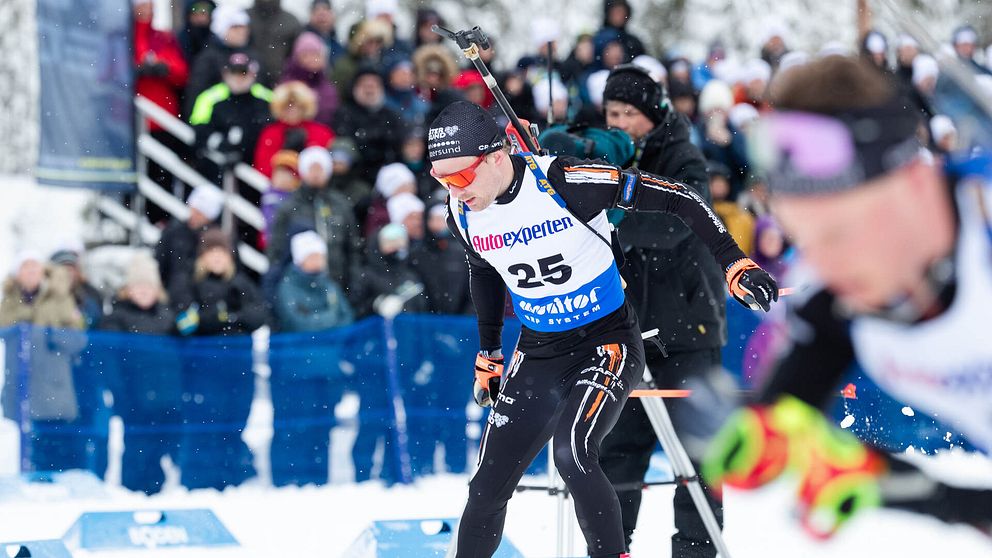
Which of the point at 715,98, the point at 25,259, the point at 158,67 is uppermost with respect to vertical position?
the point at 158,67

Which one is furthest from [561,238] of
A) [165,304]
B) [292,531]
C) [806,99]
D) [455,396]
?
[165,304]

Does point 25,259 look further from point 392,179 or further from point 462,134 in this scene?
point 462,134

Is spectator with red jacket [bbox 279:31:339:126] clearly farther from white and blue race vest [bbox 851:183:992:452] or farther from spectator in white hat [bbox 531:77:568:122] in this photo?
white and blue race vest [bbox 851:183:992:452]

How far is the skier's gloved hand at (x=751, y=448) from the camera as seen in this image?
2.55m

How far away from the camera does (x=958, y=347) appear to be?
260 cm

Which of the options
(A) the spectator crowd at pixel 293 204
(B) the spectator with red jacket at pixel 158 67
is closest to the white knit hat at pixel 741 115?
(A) the spectator crowd at pixel 293 204

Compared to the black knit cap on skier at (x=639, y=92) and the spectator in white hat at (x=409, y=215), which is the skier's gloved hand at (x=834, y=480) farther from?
the spectator in white hat at (x=409, y=215)

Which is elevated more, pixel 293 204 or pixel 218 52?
pixel 218 52

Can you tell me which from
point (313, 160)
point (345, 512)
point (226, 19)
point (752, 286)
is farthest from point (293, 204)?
point (752, 286)

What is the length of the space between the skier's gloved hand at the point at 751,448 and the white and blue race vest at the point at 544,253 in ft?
7.04

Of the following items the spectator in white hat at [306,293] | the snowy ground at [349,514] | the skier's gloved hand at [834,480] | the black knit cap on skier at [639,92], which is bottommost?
the snowy ground at [349,514]

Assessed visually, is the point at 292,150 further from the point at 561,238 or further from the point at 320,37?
the point at 561,238

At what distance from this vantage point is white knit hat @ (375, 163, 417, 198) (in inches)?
351

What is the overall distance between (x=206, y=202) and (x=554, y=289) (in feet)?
15.0
